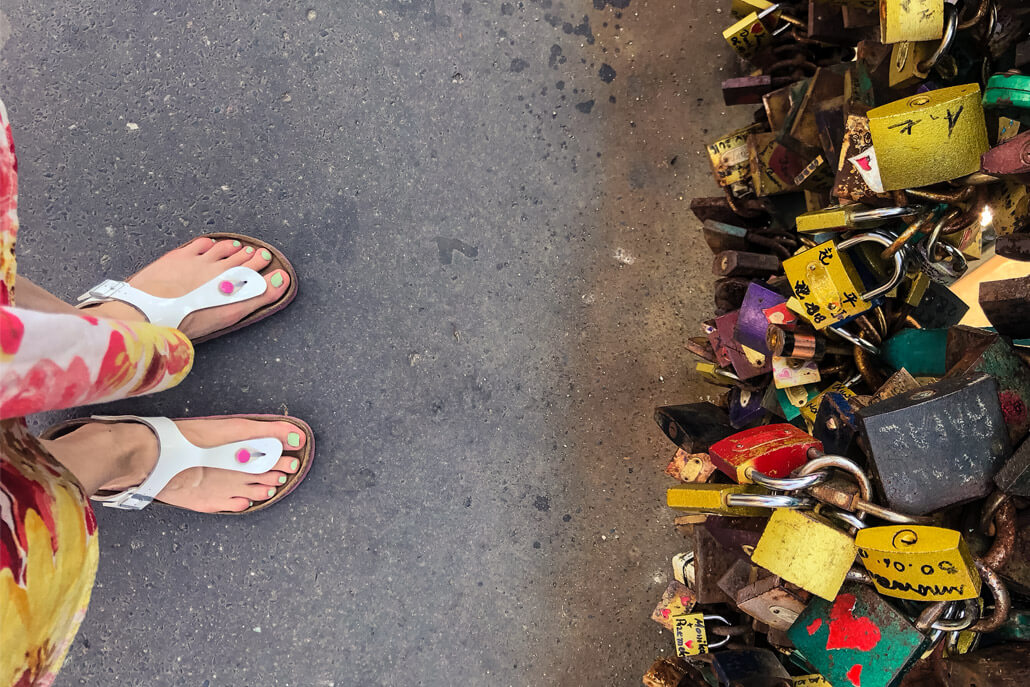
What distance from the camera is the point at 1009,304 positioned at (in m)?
0.74

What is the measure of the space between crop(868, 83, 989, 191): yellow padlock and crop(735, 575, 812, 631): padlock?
0.60 metres

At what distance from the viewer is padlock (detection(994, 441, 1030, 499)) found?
2.39 feet

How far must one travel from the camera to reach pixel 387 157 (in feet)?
4.81

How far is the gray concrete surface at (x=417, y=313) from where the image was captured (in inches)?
A: 56.1

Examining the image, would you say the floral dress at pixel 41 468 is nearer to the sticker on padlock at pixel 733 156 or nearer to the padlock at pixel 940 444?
the padlock at pixel 940 444

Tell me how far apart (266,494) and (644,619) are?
886 mm

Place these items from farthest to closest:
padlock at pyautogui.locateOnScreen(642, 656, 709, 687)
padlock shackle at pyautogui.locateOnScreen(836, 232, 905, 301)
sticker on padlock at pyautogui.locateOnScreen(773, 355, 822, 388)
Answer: padlock at pyautogui.locateOnScreen(642, 656, 709, 687), sticker on padlock at pyautogui.locateOnScreen(773, 355, 822, 388), padlock shackle at pyautogui.locateOnScreen(836, 232, 905, 301)

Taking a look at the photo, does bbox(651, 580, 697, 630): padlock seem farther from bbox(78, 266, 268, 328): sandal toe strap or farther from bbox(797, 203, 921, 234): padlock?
bbox(78, 266, 268, 328): sandal toe strap

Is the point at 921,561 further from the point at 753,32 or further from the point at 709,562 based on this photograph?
the point at 753,32

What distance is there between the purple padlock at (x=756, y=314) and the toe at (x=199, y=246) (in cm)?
114

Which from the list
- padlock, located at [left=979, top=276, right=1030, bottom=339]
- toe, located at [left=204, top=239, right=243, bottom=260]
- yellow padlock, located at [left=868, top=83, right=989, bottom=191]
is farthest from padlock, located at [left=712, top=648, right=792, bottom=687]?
toe, located at [left=204, top=239, right=243, bottom=260]

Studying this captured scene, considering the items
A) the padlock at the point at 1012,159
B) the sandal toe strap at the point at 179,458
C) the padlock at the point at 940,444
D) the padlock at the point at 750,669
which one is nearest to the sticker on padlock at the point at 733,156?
the padlock at the point at 1012,159

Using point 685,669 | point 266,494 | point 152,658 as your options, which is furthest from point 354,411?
point 685,669

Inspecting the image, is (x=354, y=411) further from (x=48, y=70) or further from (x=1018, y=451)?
(x=1018, y=451)
